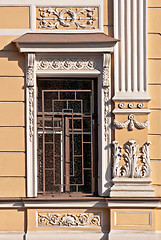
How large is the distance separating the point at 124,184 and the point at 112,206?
377 mm

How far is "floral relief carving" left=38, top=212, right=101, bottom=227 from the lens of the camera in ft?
43.9

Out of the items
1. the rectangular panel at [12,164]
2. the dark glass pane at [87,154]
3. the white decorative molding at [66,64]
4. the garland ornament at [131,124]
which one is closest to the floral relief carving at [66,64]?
the white decorative molding at [66,64]

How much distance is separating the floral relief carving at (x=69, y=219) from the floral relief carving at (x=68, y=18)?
2836 mm

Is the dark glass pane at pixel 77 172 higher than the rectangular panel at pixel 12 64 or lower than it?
lower

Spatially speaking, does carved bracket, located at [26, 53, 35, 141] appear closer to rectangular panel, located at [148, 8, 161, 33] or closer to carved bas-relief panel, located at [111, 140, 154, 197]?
carved bas-relief panel, located at [111, 140, 154, 197]

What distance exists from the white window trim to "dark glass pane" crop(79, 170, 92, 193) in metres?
0.19

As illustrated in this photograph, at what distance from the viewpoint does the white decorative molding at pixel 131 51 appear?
13430 millimetres

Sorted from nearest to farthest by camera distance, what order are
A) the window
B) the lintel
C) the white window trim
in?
the lintel < the white window trim < the window

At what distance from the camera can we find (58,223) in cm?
1341

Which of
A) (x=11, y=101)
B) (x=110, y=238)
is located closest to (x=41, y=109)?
(x=11, y=101)

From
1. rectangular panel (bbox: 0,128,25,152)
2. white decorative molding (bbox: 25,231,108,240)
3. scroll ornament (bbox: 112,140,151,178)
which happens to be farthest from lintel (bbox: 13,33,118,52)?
white decorative molding (bbox: 25,231,108,240)

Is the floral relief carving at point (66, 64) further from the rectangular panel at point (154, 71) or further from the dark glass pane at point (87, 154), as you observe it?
the dark glass pane at point (87, 154)

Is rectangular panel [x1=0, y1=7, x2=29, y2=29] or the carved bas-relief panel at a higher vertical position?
rectangular panel [x1=0, y1=7, x2=29, y2=29]

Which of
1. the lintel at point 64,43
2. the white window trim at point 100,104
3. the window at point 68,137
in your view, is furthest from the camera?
the window at point 68,137
